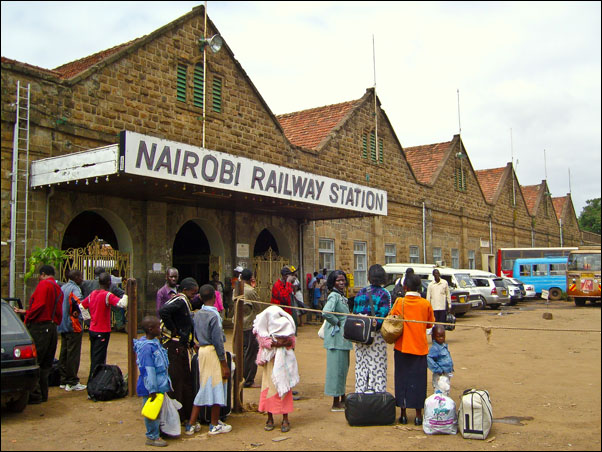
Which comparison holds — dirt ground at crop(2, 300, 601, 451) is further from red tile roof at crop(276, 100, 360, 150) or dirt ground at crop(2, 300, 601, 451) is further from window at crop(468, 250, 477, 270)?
window at crop(468, 250, 477, 270)

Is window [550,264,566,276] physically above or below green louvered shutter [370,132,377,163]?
below

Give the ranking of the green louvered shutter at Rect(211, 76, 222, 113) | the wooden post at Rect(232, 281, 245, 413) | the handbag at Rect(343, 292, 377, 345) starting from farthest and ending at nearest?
the green louvered shutter at Rect(211, 76, 222, 113), the wooden post at Rect(232, 281, 245, 413), the handbag at Rect(343, 292, 377, 345)

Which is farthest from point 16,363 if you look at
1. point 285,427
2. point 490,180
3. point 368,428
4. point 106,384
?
point 490,180

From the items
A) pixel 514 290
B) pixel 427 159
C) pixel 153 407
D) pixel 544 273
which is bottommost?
pixel 153 407

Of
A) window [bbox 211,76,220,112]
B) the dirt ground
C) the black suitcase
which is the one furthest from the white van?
the black suitcase

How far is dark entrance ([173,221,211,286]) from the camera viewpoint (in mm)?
17859

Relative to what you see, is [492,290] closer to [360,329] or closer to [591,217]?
[360,329]

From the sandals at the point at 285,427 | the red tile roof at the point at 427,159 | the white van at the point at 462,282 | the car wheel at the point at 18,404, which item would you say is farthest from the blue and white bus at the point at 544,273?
the car wheel at the point at 18,404

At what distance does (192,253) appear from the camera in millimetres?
18609

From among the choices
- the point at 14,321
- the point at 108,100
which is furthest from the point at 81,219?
the point at 14,321

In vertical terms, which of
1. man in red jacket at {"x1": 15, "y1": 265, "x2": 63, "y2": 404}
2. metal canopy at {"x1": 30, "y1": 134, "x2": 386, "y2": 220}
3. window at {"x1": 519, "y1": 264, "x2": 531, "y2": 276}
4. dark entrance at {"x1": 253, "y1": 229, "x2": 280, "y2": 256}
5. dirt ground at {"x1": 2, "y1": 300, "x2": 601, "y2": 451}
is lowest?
dirt ground at {"x1": 2, "y1": 300, "x2": 601, "y2": 451}

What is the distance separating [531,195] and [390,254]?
28.2 metres

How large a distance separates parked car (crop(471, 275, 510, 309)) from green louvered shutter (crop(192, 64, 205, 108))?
13198mm

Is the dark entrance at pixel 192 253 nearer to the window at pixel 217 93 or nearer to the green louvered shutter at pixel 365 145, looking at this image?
the window at pixel 217 93
